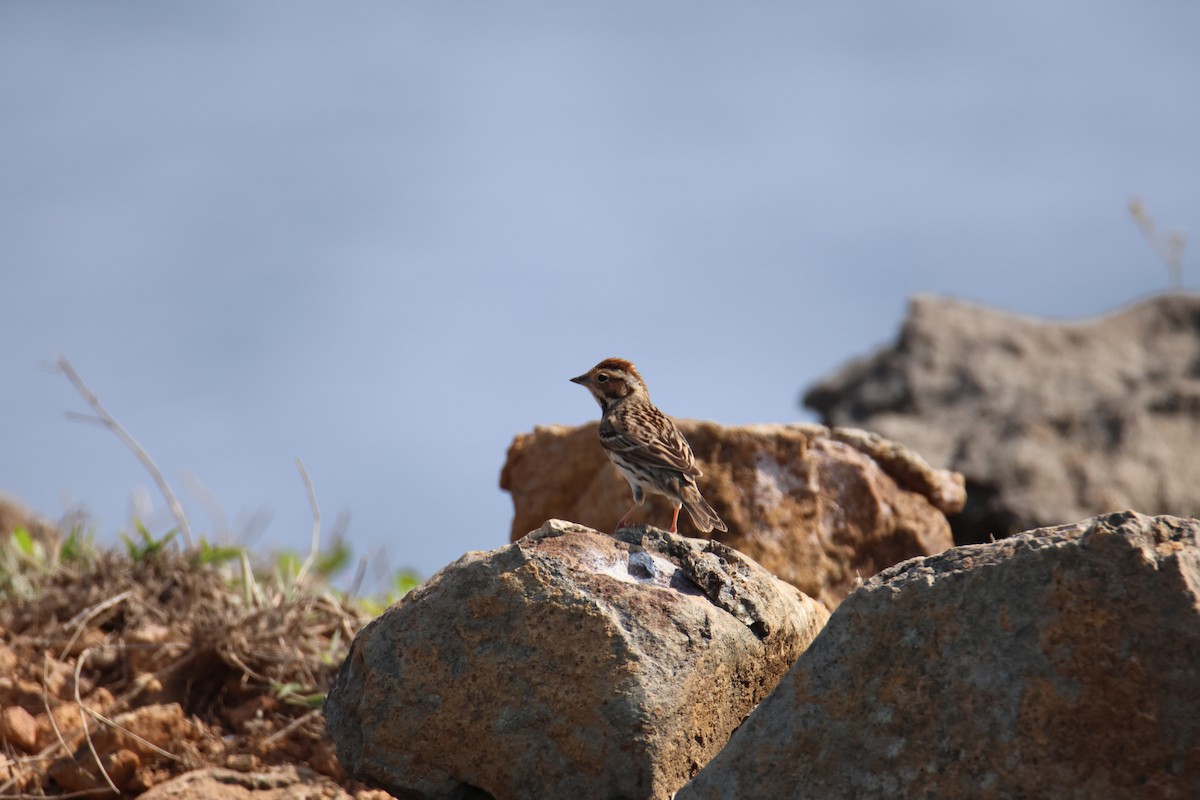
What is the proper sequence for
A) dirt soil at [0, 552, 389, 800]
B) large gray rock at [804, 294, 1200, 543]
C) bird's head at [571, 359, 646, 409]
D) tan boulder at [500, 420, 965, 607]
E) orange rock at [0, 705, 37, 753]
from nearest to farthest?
dirt soil at [0, 552, 389, 800]
orange rock at [0, 705, 37, 753]
tan boulder at [500, 420, 965, 607]
bird's head at [571, 359, 646, 409]
large gray rock at [804, 294, 1200, 543]

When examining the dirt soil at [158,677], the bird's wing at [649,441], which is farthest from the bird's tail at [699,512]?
the dirt soil at [158,677]

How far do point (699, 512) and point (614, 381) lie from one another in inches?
59.3

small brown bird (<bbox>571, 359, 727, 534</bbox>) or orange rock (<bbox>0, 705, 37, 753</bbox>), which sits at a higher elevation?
small brown bird (<bbox>571, 359, 727, 534</bbox>)

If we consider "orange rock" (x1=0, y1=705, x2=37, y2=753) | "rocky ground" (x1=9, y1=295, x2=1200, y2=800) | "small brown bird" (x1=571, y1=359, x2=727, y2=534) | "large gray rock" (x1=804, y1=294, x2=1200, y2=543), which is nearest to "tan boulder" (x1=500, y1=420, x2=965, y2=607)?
"rocky ground" (x1=9, y1=295, x2=1200, y2=800)

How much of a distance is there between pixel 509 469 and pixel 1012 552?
12.8 feet

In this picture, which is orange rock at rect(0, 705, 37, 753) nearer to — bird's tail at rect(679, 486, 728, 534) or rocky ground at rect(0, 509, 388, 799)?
rocky ground at rect(0, 509, 388, 799)

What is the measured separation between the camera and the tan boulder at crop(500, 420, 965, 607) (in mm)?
6453

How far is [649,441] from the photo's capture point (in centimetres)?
593

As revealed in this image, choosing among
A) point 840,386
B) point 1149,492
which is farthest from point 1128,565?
point 840,386

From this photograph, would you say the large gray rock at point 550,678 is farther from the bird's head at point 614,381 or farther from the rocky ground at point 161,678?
the bird's head at point 614,381

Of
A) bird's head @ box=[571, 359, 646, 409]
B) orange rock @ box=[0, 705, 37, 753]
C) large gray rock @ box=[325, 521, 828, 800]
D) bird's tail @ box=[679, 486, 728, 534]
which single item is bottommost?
orange rock @ box=[0, 705, 37, 753]

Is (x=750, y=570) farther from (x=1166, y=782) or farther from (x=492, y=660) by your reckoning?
(x=1166, y=782)

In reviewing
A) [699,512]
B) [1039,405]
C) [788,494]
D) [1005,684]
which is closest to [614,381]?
[788,494]

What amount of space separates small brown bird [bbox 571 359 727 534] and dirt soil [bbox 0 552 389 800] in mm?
1775
